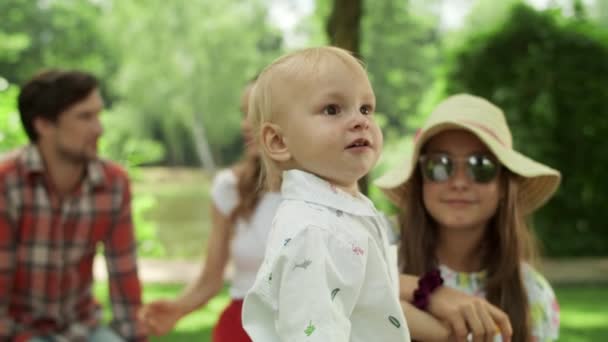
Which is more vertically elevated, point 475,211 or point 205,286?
point 475,211

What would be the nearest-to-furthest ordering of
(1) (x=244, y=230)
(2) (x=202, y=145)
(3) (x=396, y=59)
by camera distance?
(1) (x=244, y=230) < (3) (x=396, y=59) < (2) (x=202, y=145)

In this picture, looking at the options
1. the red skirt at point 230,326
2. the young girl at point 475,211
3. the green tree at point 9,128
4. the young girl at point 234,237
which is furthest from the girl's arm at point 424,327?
the green tree at point 9,128

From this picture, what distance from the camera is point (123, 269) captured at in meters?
4.09

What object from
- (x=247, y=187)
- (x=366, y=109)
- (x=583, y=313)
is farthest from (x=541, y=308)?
(x=583, y=313)

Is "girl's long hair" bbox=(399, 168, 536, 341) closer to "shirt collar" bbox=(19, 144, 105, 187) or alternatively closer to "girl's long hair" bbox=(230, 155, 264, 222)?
"girl's long hair" bbox=(230, 155, 264, 222)

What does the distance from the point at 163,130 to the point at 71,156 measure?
26.3 metres

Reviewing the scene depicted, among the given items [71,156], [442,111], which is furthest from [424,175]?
[71,156]

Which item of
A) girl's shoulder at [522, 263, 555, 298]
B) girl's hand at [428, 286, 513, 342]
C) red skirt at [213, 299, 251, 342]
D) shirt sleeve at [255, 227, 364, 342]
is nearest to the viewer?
shirt sleeve at [255, 227, 364, 342]

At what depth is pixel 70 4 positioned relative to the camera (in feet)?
82.2

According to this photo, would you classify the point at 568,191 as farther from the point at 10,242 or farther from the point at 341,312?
the point at 341,312

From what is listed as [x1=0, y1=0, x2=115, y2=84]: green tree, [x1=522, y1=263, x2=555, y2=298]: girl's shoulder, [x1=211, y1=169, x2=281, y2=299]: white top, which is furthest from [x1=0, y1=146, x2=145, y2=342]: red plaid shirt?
[x1=0, y1=0, x2=115, y2=84]: green tree

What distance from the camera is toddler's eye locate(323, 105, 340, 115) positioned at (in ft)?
4.78

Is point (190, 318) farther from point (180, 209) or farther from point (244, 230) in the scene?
point (180, 209)

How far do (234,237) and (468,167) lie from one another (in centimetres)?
173
